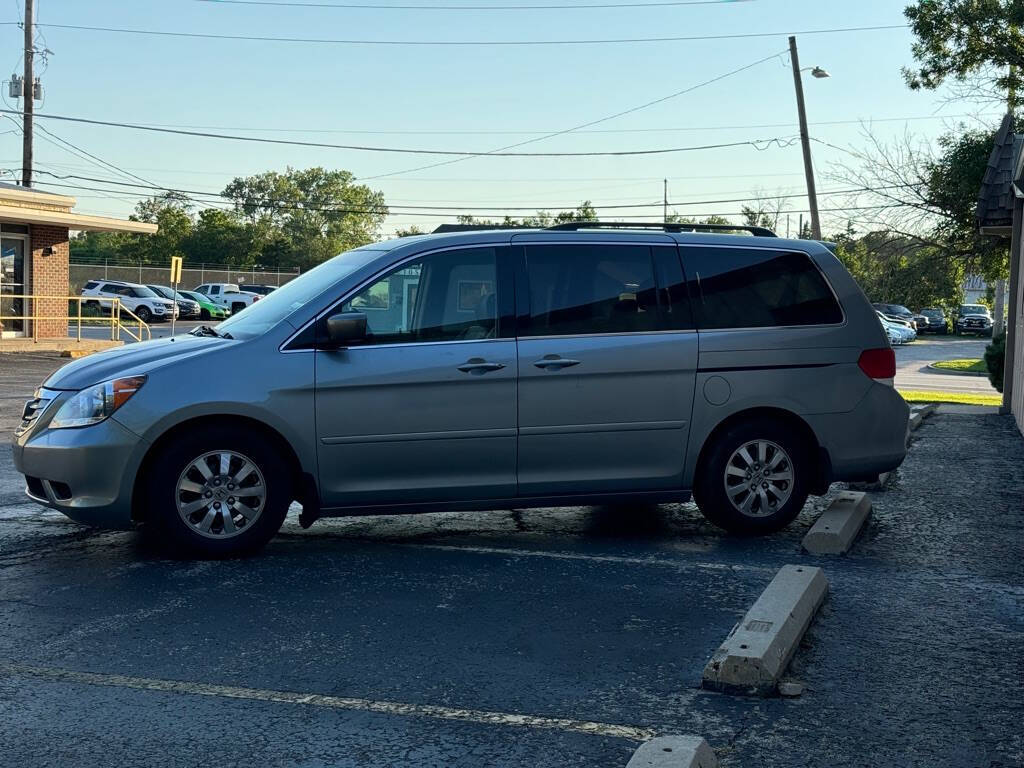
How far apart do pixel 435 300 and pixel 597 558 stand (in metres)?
1.79

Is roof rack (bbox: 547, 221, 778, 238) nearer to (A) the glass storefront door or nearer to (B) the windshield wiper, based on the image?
(B) the windshield wiper

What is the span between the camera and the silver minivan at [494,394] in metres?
6.64

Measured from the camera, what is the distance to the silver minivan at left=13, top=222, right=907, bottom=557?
664 cm

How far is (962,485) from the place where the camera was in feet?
32.7

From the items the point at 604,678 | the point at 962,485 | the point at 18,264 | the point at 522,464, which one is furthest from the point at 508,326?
the point at 18,264

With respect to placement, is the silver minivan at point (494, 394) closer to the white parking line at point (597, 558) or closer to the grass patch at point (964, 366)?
the white parking line at point (597, 558)

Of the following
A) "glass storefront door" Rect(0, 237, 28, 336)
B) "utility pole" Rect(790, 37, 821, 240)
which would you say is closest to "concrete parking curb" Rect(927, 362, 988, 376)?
"utility pole" Rect(790, 37, 821, 240)

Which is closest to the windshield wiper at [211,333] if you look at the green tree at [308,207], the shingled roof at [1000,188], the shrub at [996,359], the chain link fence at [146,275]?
the shingled roof at [1000,188]

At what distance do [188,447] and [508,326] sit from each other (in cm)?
197

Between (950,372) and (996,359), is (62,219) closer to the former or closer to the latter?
(996,359)

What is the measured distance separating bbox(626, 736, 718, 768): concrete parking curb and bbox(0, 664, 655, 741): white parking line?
1.03 feet

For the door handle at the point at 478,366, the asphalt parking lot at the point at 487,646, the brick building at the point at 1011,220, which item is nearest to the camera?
the asphalt parking lot at the point at 487,646

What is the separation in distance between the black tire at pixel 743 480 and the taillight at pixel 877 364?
648 mm

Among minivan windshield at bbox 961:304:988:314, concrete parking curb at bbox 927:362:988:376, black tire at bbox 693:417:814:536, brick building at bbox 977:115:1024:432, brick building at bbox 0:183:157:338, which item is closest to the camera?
black tire at bbox 693:417:814:536
